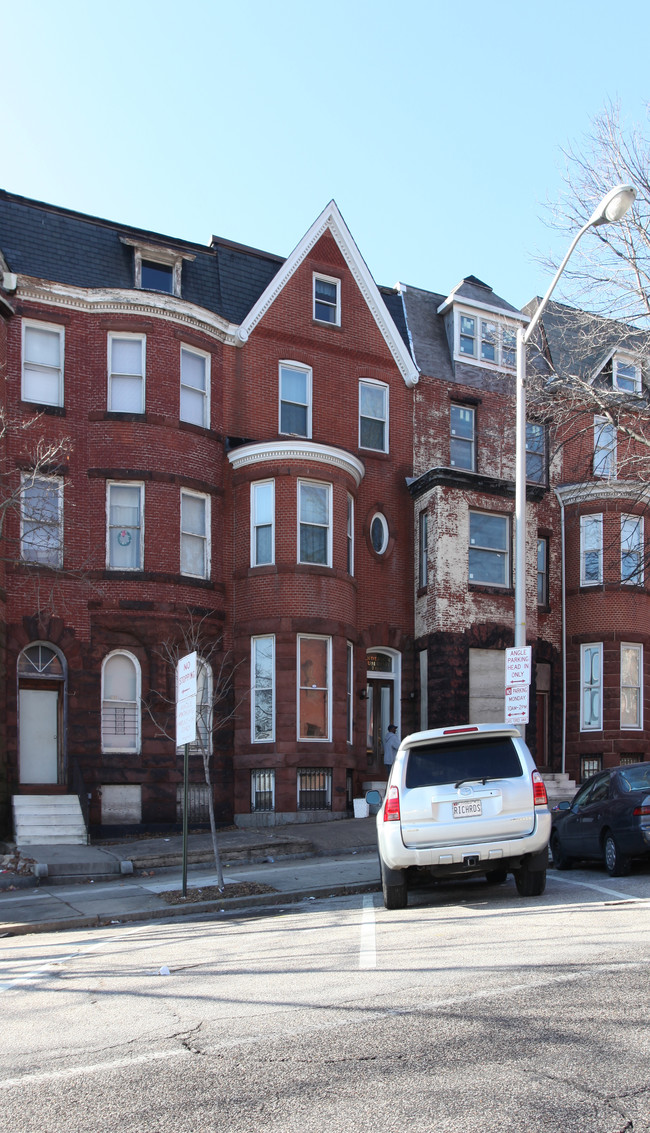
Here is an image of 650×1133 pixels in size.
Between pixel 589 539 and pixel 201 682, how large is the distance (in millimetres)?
11161

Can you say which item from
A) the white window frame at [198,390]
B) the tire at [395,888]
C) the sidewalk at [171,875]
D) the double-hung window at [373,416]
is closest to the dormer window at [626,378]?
the double-hung window at [373,416]

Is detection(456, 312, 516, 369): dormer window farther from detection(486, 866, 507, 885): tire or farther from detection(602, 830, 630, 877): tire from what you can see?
detection(486, 866, 507, 885): tire

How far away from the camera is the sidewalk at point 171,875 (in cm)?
1254

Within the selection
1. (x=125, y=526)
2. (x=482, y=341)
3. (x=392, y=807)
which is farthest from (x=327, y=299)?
(x=392, y=807)

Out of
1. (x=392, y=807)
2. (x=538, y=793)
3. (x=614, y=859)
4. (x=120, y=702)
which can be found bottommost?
(x=614, y=859)

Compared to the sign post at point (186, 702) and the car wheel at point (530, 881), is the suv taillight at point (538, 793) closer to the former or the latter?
the car wheel at point (530, 881)

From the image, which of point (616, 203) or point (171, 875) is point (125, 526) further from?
point (616, 203)

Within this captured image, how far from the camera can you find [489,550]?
2645 centimetres

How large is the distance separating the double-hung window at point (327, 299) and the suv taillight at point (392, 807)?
1710 centimetres

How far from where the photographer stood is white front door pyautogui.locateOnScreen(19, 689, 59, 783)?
21.4m

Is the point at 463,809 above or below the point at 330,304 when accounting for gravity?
below

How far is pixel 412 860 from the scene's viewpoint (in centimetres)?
1077

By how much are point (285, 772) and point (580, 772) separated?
8.69 meters

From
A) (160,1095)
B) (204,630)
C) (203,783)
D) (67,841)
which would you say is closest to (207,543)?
(204,630)
